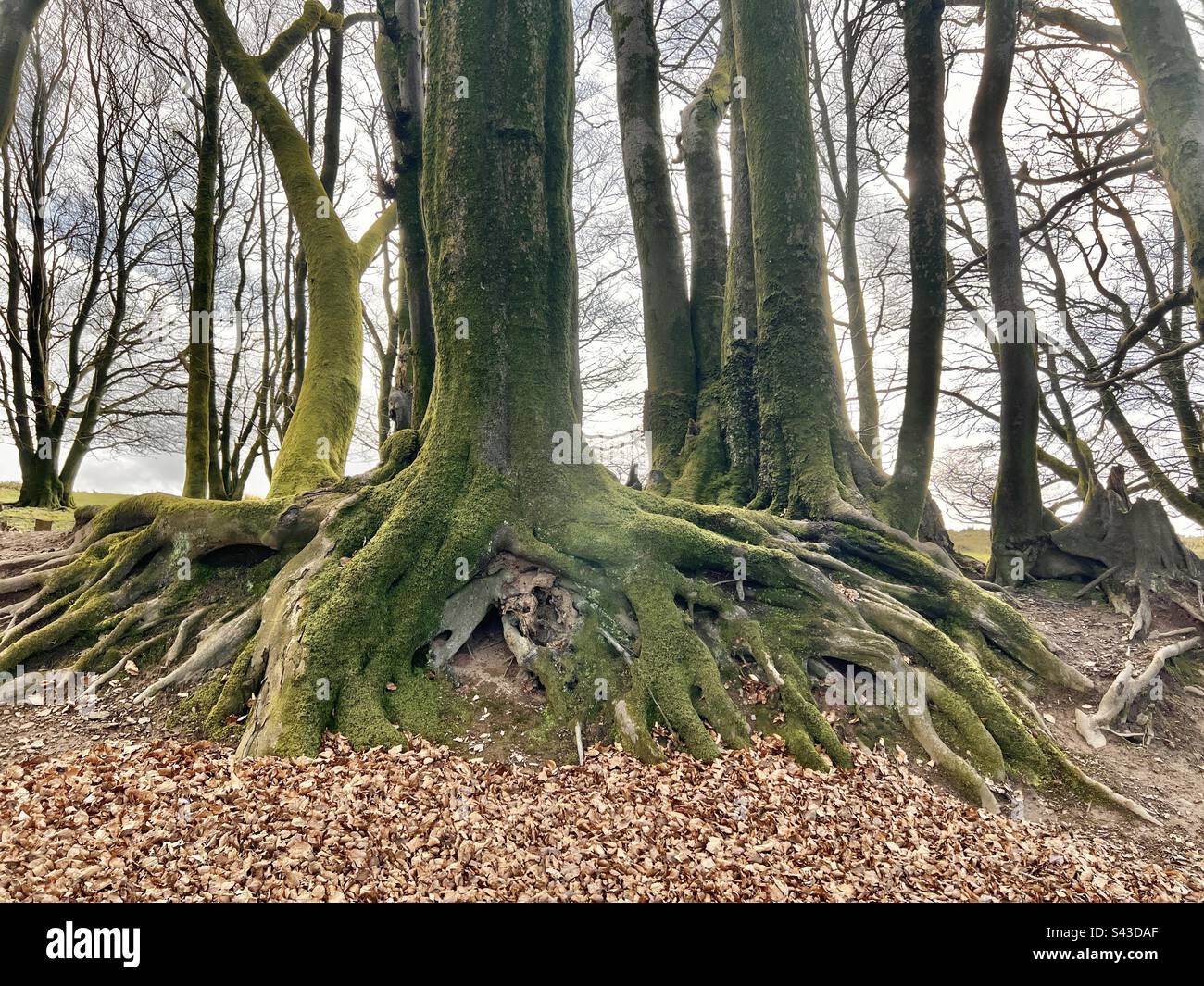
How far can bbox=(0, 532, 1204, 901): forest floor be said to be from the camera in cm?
268

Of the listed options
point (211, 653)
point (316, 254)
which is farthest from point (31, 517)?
point (211, 653)

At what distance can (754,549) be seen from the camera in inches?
200

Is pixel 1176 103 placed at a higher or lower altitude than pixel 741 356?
higher

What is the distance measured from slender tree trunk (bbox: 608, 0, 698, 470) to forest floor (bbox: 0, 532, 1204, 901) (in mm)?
5564

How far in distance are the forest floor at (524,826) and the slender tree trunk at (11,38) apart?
6080mm

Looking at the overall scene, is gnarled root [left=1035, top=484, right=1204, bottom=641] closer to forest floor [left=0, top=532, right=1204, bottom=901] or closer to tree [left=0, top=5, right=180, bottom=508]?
forest floor [left=0, top=532, right=1204, bottom=901]

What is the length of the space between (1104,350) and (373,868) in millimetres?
15987

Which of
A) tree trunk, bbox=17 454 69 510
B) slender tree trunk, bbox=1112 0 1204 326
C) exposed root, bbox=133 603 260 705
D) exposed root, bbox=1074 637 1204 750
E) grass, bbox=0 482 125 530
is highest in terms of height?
slender tree trunk, bbox=1112 0 1204 326

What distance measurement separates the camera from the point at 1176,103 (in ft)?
16.5

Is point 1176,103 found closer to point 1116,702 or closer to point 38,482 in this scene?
point 1116,702

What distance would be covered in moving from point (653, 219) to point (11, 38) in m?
7.24

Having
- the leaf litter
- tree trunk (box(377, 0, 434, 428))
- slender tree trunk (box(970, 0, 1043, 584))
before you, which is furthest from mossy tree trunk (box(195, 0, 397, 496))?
slender tree trunk (box(970, 0, 1043, 584))
